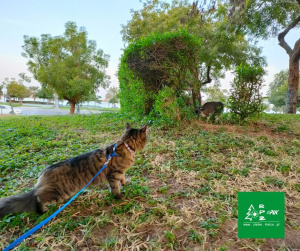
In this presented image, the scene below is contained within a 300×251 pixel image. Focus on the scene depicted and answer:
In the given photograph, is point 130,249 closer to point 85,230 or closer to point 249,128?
point 85,230

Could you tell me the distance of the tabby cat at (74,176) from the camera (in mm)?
1865

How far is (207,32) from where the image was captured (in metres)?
11.2

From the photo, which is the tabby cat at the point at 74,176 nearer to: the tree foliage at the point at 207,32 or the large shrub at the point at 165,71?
the large shrub at the point at 165,71

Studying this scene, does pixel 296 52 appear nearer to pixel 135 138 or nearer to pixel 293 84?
pixel 293 84

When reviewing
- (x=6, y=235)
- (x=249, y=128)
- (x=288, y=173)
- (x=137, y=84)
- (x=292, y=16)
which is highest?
(x=292, y=16)

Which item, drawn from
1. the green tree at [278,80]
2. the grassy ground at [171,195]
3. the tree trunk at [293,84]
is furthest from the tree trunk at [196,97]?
the green tree at [278,80]

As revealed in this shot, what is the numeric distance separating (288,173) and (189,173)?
1.50 metres

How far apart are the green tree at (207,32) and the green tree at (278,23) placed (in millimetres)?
923

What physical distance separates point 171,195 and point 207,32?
1177 cm

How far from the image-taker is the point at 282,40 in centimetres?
1160

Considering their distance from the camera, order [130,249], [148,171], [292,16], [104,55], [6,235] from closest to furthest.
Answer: [130,249] < [6,235] < [148,171] < [292,16] < [104,55]

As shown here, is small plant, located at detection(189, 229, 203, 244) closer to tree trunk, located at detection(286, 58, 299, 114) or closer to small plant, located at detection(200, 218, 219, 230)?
small plant, located at detection(200, 218, 219, 230)

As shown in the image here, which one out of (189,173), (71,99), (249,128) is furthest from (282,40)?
(71,99)

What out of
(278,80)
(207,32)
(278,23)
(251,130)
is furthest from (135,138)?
(278,80)
